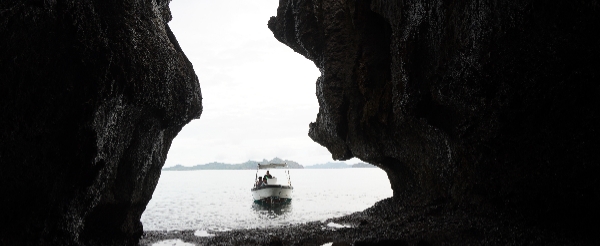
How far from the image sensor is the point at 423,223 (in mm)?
14719

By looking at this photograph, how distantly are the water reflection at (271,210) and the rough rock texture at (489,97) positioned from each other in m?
16.9

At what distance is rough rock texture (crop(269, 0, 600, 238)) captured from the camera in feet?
24.3

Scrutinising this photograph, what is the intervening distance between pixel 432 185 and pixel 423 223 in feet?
11.8

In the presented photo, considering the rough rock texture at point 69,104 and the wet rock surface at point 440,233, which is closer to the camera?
the rough rock texture at point 69,104

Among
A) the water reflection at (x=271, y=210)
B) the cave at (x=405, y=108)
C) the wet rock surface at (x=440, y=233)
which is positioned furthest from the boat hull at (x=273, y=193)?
the cave at (x=405, y=108)

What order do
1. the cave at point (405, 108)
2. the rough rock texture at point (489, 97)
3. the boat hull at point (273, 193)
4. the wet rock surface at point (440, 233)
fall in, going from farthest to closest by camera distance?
the boat hull at point (273, 193)
the wet rock surface at point (440, 233)
the cave at point (405, 108)
the rough rock texture at point (489, 97)

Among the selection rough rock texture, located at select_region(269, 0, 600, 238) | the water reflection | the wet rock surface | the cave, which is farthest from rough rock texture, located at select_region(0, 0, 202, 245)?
the water reflection

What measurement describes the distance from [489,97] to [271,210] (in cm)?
3016

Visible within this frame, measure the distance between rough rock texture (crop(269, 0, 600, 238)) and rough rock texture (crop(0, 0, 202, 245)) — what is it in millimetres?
9297

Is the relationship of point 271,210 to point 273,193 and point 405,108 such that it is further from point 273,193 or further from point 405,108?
point 405,108

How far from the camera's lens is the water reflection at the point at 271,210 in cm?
3328

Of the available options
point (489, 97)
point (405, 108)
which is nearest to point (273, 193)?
point (405, 108)

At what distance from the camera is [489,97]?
9781mm

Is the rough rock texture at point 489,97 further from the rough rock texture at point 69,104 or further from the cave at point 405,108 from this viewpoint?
the rough rock texture at point 69,104
